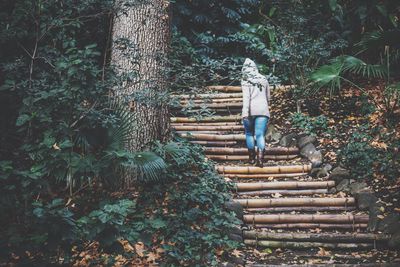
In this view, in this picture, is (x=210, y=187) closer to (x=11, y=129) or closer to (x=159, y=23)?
(x=159, y=23)

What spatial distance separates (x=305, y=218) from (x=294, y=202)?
1.37ft

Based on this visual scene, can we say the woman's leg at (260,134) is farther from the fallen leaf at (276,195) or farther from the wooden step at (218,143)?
the wooden step at (218,143)

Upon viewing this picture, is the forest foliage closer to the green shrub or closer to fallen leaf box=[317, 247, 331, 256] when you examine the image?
the green shrub

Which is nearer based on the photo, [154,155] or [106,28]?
[154,155]

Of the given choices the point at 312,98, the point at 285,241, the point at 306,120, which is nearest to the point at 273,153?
the point at 306,120

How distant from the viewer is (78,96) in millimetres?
3746

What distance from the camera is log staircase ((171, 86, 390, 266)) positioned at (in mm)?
5348

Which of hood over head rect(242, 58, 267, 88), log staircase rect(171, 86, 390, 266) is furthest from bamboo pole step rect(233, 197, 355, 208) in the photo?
hood over head rect(242, 58, 267, 88)

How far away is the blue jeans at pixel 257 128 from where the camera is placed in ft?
24.0

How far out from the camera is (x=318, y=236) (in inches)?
213

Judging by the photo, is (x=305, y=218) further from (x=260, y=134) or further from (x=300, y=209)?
A: (x=260, y=134)

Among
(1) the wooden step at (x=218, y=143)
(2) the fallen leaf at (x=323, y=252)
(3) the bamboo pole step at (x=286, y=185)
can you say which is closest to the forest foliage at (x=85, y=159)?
(3) the bamboo pole step at (x=286, y=185)

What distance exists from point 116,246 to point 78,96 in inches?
57.8

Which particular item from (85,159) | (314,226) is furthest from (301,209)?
(85,159)
